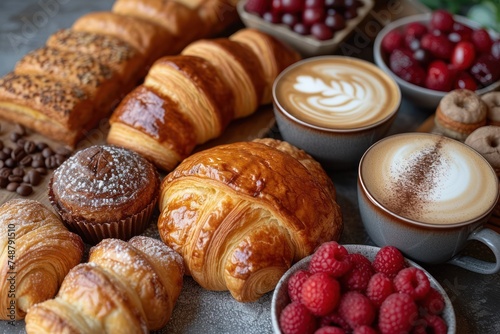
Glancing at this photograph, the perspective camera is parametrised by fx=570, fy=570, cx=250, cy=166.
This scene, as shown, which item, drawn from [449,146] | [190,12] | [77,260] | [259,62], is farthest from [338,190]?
[190,12]

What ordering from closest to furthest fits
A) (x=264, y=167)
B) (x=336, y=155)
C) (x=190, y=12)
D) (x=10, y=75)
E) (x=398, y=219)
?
(x=398, y=219)
(x=264, y=167)
(x=336, y=155)
(x=10, y=75)
(x=190, y=12)

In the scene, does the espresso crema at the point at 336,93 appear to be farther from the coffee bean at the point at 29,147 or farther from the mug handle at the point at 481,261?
the coffee bean at the point at 29,147

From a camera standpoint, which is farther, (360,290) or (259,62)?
(259,62)

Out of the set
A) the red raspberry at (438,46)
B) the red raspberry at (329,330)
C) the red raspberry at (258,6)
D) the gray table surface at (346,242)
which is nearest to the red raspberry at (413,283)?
the red raspberry at (329,330)

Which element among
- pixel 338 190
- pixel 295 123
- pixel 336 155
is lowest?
pixel 338 190

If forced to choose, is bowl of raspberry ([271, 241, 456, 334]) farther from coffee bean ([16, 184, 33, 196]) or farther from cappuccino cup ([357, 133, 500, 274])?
coffee bean ([16, 184, 33, 196])

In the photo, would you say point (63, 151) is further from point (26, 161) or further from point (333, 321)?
point (333, 321)

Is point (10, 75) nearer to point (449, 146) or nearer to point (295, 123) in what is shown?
point (295, 123)

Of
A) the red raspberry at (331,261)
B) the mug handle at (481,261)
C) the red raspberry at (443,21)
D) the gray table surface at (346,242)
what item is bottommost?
the gray table surface at (346,242)
